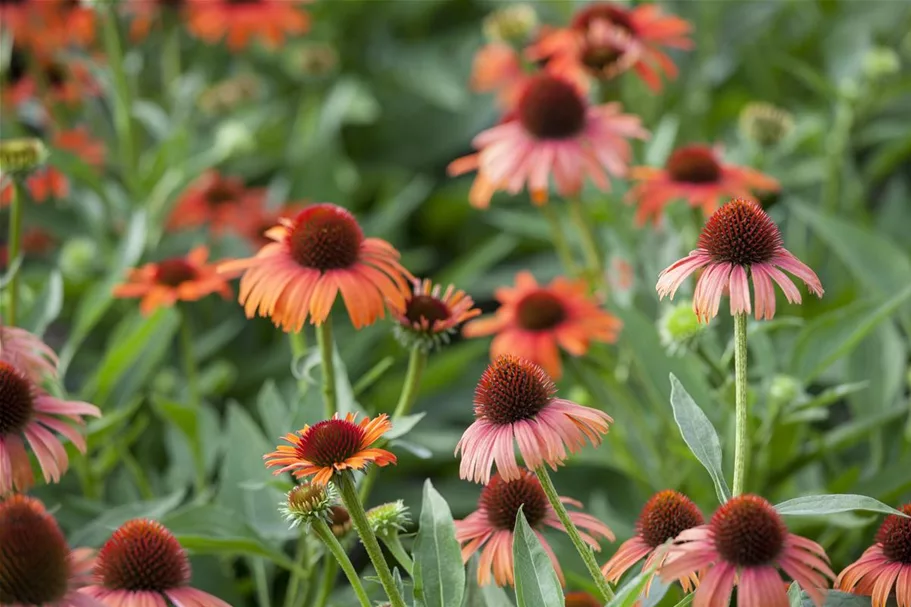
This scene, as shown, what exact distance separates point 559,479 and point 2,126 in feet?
4.09

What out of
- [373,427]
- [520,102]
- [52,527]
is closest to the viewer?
[52,527]

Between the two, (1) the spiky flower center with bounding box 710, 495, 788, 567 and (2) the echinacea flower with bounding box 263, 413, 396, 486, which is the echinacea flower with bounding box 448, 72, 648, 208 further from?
(1) the spiky flower center with bounding box 710, 495, 788, 567

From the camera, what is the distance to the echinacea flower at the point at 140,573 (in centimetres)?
84

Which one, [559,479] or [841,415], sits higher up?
[841,415]

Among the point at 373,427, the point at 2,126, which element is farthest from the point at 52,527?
the point at 2,126

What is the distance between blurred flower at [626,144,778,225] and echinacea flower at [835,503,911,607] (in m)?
0.67

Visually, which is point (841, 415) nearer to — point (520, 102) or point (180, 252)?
point (520, 102)

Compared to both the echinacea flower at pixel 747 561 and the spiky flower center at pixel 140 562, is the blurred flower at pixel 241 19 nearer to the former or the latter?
the spiky flower center at pixel 140 562

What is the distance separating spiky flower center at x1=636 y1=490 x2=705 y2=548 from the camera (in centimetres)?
84

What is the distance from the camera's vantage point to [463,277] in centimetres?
205

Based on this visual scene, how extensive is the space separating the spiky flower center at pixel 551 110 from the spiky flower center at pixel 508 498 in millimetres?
734

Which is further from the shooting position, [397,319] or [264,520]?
[264,520]

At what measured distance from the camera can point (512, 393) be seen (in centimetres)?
83

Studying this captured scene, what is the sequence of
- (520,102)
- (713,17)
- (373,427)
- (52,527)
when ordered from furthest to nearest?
1. (713,17)
2. (520,102)
3. (373,427)
4. (52,527)
